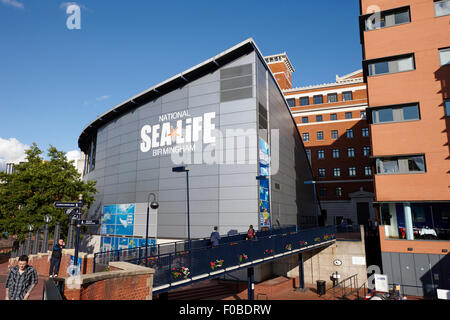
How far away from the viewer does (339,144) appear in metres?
53.5

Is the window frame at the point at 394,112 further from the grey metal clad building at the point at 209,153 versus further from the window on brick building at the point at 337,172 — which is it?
the window on brick building at the point at 337,172

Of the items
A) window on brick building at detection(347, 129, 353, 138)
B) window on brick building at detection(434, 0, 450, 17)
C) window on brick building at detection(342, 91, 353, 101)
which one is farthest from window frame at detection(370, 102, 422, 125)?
window on brick building at detection(342, 91, 353, 101)

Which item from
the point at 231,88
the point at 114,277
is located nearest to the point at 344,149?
the point at 231,88

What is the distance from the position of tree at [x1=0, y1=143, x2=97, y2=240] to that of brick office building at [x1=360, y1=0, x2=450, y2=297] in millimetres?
26877

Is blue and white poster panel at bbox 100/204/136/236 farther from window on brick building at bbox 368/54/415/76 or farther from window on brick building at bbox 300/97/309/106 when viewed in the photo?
window on brick building at bbox 300/97/309/106

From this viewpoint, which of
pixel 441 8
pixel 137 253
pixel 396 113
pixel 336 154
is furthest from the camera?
pixel 336 154

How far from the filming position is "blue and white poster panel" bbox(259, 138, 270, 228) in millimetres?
25281

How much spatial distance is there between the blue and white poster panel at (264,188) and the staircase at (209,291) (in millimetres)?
5289

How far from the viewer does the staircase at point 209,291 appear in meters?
19.8

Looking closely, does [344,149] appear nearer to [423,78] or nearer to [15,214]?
[423,78]

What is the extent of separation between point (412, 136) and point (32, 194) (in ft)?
105

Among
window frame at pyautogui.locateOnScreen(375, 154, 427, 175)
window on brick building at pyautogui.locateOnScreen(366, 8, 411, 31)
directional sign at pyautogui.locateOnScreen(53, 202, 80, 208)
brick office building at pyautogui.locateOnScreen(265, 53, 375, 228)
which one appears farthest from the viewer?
brick office building at pyautogui.locateOnScreen(265, 53, 375, 228)

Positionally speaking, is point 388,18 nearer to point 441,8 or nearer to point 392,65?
point 441,8

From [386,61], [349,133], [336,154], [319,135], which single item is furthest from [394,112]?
[319,135]
